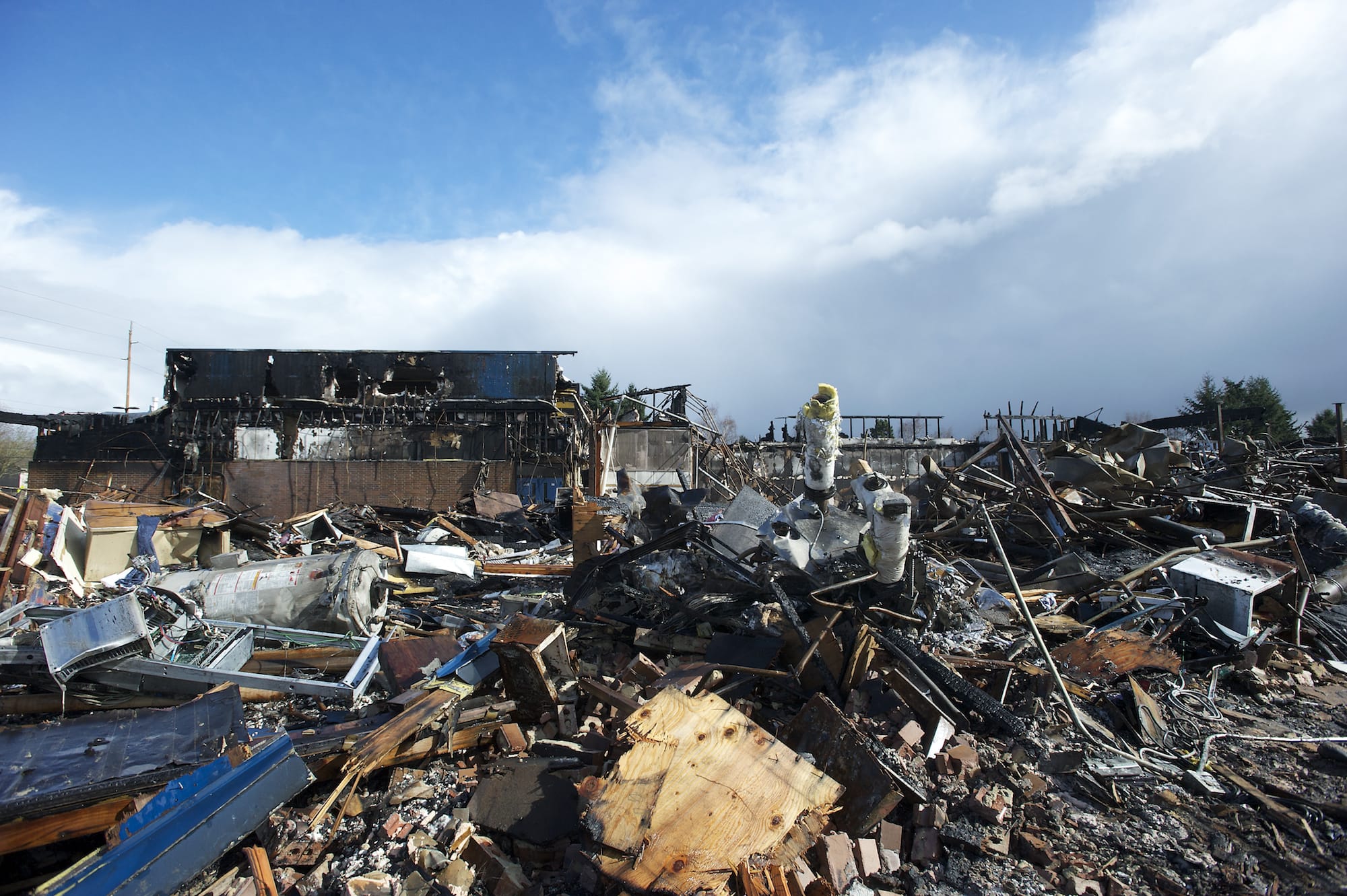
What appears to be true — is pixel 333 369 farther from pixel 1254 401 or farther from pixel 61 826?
pixel 1254 401

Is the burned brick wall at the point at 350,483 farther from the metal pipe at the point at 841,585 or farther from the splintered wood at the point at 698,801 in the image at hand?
the splintered wood at the point at 698,801

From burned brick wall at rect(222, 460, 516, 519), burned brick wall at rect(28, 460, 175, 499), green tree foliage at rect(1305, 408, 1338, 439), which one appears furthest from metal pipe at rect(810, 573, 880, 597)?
green tree foliage at rect(1305, 408, 1338, 439)

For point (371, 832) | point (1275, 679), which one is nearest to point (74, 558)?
point (371, 832)

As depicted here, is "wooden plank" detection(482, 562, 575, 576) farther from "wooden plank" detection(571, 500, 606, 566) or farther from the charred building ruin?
the charred building ruin

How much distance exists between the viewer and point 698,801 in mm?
2719

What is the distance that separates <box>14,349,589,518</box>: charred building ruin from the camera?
19156 millimetres

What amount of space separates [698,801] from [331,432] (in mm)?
21043

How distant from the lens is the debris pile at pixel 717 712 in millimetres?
2693

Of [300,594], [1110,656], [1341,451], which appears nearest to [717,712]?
[1110,656]

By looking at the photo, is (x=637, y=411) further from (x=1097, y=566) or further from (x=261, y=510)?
(x=1097, y=566)

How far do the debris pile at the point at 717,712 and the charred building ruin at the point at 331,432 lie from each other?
450 inches

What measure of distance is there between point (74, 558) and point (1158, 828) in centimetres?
1094

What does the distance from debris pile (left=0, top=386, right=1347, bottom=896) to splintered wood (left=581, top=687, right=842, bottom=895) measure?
0.01 metres

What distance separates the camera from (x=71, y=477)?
20.0m
